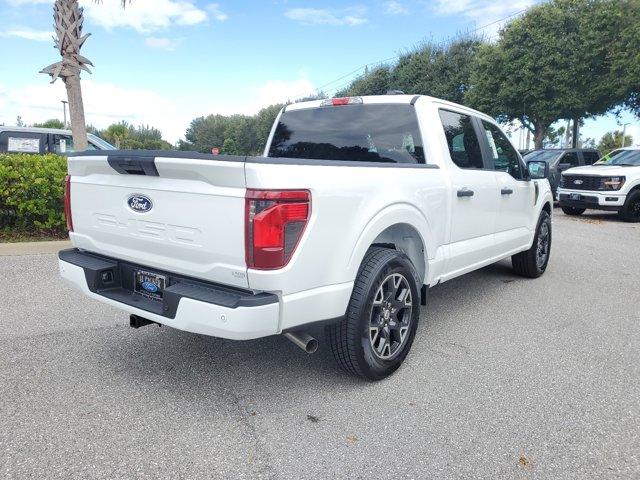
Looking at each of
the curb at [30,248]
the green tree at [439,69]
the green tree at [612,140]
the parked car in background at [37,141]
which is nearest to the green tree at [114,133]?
the green tree at [439,69]

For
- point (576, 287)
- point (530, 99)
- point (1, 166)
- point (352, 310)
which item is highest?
point (530, 99)

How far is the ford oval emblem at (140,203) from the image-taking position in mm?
2947

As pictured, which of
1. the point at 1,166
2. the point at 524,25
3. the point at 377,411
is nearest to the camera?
the point at 377,411

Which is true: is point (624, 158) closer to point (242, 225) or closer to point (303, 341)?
point (303, 341)

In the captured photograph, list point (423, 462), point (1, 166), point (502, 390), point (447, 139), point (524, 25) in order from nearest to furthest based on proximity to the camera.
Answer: point (423, 462) < point (502, 390) < point (447, 139) < point (1, 166) < point (524, 25)

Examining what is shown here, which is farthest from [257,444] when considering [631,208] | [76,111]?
[631,208]

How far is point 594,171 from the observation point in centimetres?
1258

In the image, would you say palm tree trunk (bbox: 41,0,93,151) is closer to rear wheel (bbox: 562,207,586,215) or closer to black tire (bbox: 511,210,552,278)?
black tire (bbox: 511,210,552,278)

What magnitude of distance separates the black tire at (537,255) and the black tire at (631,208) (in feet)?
23.8

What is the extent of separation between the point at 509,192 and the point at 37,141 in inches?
424

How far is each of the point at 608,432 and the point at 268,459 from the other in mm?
1861

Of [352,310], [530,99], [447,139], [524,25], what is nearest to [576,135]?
[530,99]

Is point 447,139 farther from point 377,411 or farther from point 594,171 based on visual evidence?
point 594,171

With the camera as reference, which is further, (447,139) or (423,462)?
(447,139)
